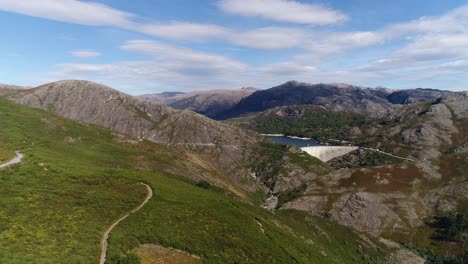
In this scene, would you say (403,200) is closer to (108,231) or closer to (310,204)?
(310,204)

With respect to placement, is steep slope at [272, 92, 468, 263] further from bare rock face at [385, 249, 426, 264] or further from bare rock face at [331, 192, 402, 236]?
bare rock face at [385, 249, 426, 264]

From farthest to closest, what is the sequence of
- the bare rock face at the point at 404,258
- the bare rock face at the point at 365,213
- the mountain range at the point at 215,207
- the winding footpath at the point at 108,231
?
the bare rock face at the point at 365,213 → the bare rock face at the point at 404,258 → the mountain range at the point at 215,207 → the winding footpath at the point at 108,231

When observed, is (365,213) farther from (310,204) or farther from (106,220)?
(106,220)

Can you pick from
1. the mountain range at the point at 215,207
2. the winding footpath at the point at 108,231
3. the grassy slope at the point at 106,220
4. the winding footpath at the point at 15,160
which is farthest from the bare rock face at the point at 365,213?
the winding footpath at the point at 15,160

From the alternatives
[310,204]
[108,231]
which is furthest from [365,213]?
[108,231]

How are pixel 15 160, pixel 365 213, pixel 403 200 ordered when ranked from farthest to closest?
pixel 403 200
pixel 365 213
pixel 15 160

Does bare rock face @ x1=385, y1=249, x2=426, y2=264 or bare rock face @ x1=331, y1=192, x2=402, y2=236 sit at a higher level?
bare rock face @ x1=331, y1=192, x2=402, y2=236

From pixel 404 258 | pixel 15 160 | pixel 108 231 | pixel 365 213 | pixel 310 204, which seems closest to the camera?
pixel 108 231

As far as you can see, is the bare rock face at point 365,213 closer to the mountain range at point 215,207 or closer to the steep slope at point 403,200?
the steep slope at point 403,200

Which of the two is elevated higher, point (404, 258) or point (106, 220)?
point (106, 220)

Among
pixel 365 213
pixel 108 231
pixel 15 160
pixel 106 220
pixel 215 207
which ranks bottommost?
pixel 365 213

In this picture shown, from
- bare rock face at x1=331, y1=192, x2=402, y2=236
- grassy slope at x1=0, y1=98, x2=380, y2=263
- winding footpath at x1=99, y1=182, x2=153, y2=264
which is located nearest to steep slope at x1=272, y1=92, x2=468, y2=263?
bare rock face at x1=331, y1=192, x2=402, y2=236

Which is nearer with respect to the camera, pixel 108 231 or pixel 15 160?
pixel 108 231
